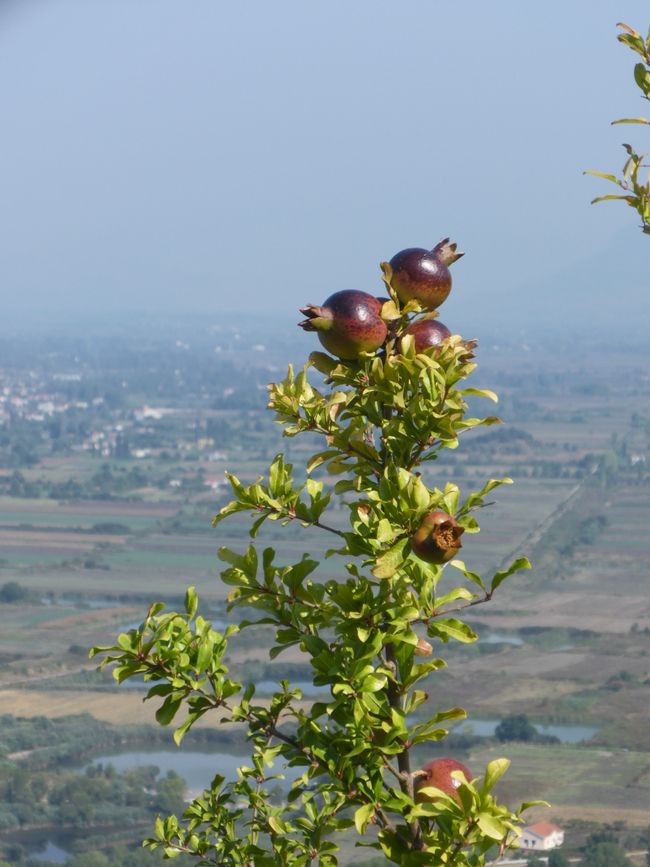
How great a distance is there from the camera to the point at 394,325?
2.64m

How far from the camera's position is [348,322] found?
8.21 feet

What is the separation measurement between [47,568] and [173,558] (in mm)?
3972

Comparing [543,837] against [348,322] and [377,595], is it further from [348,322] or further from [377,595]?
[348,322]

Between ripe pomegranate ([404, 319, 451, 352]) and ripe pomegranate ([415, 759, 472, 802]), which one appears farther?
ripe pomegranate ([404, 319, 451, 352])

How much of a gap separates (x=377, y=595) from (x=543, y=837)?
17.9m

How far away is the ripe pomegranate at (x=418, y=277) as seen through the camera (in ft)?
8.54

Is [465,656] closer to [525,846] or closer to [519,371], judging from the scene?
[525,846]

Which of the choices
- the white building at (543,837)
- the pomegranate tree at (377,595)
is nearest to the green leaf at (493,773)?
the pomegranate tree at (377,595)

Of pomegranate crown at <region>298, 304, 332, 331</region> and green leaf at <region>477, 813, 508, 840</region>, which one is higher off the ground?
pomegranate crown at <region>298, 304, 332, 331</region>

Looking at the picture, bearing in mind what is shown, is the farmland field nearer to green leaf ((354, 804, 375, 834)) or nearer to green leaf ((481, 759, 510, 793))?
green leaf ((354, 804, 375, 834))

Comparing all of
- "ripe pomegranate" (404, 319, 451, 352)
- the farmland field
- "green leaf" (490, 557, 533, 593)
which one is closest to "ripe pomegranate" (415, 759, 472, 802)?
"green leaf" (490, 557, 533, 593)

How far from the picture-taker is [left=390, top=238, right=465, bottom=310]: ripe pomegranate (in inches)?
103

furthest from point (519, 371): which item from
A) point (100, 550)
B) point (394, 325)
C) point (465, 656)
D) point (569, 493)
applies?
point (394, 325)

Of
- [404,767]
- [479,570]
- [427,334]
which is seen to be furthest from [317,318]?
[479,570]
